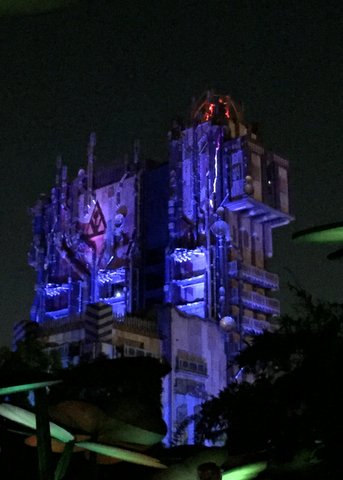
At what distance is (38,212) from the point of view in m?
64.1

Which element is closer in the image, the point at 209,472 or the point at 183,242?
the point at 209,472

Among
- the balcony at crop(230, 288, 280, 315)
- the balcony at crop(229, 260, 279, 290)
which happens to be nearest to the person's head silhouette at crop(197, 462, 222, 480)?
the balcony at crop(230, 288, 280, 315)

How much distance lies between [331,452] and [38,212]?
2367 inches

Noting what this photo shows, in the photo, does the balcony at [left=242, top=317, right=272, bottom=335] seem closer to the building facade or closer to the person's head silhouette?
the building facade

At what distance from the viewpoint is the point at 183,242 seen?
177 feet

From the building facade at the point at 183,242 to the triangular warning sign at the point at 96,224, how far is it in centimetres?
9

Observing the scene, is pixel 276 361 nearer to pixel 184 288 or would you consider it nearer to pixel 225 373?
pixel 225 373

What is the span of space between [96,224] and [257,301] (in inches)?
613

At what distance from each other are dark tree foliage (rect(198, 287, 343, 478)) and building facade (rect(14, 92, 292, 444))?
1061 inches

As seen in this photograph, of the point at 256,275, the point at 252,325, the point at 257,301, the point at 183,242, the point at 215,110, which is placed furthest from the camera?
the point at 215,110

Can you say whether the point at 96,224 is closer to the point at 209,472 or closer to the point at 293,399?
the point at 293,399

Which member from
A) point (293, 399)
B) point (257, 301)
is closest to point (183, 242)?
point (257, 301)

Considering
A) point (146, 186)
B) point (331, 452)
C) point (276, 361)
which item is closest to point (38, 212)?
point (146, 186)

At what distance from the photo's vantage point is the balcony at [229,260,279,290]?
53438 millimetres
